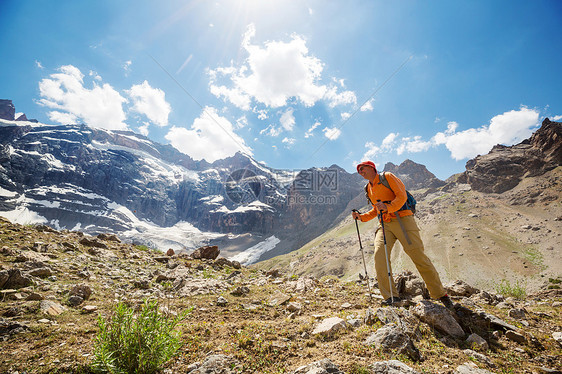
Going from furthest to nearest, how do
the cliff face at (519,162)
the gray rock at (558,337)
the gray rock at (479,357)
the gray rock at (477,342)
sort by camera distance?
the cliff face at (519,162) < the gray rock at (558,337) < the gray rock at (477,342) < the gray rock at (479,357)

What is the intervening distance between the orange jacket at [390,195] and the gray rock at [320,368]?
4.39 m

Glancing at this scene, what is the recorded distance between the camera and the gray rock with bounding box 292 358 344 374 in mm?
3254

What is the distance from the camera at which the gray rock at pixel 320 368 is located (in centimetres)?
325

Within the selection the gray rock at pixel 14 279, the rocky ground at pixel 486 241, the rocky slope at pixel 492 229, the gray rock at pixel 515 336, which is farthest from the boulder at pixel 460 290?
the rocky slope at pixel 492 229

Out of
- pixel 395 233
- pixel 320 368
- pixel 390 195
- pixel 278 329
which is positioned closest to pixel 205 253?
pixel 278 329

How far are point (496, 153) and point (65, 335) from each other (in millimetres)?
254764

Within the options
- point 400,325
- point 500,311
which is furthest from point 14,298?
point 500,311

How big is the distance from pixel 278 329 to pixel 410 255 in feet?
13.2

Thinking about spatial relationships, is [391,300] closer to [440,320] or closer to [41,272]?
[440,320]

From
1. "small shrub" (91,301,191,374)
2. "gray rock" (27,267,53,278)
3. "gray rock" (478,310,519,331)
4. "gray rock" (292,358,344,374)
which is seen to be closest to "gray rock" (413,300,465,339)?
"gray rock" (478,310,519,331)

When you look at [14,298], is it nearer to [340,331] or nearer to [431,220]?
[340,331]

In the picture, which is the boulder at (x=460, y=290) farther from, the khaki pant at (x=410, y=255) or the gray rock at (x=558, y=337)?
the gray rock at (x=558, y=337)

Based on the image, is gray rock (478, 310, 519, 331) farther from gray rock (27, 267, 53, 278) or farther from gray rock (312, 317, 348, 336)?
gray rock (27, 267, 53, 278)

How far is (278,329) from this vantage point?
508 cm
